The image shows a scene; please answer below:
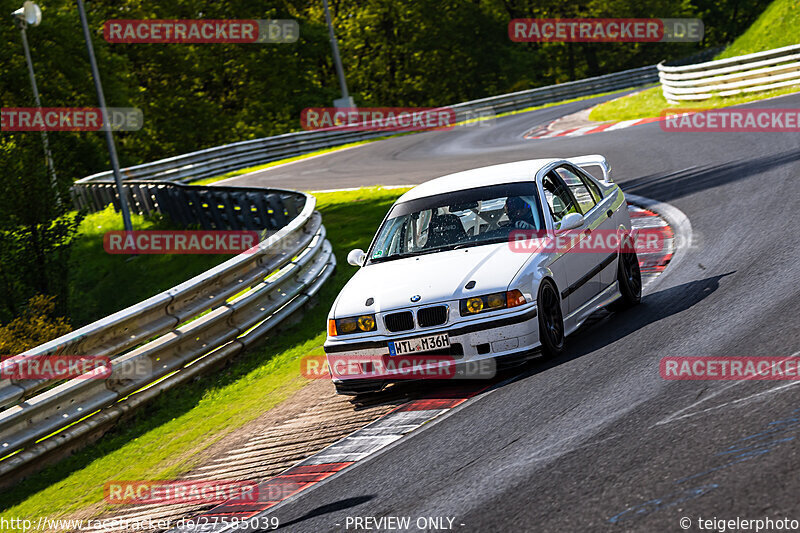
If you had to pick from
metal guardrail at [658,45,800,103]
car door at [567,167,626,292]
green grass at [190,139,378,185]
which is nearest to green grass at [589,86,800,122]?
metal guardrail at [658,45,800,103]

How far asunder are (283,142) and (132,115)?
55.2 ft

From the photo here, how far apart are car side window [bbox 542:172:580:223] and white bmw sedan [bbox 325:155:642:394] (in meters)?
0.01

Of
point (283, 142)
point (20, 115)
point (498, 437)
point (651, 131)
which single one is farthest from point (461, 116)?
point (498, 437)

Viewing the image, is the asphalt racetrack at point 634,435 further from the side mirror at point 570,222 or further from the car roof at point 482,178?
the car roof at point 482,178

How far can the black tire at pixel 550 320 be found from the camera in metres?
7.22

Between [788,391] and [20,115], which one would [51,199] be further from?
[788,391]

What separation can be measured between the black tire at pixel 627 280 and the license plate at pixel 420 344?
219 cm

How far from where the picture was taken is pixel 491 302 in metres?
7.13

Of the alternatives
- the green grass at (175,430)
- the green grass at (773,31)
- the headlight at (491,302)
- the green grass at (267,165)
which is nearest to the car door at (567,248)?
the headlight at (491,302)

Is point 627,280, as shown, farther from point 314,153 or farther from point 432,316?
point 314,153

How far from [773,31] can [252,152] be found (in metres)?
17.4

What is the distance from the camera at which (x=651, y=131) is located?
21.5m

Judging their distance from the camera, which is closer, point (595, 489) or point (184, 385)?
point (595, 489)

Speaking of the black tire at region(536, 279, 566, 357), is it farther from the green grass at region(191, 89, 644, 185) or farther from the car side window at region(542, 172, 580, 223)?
the green grass at region(191, 89, 644, 185)
